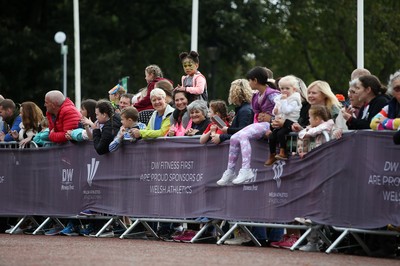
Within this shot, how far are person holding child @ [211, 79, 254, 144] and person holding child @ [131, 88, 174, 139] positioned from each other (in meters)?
1.48

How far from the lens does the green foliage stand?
165 feet

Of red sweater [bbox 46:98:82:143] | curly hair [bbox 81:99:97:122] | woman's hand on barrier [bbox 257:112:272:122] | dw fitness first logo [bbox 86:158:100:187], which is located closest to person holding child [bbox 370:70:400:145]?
woman's hand on barrier [bbox 257:112:272:122]

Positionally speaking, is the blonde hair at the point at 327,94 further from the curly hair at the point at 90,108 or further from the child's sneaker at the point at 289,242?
the curly hair at the point at 90,108

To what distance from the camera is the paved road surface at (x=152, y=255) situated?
42.6 feet

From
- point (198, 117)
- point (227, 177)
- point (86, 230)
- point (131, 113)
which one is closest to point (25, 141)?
point (86, 230)

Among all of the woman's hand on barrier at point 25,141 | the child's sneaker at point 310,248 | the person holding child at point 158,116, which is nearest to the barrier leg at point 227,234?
the child's sneaker at point 310,248

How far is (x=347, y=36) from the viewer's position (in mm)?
55000

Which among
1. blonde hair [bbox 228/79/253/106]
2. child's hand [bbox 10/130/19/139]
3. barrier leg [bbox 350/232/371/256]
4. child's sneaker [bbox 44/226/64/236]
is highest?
blonde hair [bbox 228/79/253/106]

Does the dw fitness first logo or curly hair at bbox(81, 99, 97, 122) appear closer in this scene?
the dw fitness first logo

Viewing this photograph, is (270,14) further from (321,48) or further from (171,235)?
(171,235)

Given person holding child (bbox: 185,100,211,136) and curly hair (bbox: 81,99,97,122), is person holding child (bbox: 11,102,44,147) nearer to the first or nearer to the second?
curly hair (bbox: 81,99,97,122)

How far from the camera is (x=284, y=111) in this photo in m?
15.5

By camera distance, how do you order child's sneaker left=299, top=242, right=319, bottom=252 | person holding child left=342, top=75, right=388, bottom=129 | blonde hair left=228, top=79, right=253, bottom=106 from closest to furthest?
person holding child left=342, top=75, right=388, bottom=129
child's sneaker left=299, top=242, right=319, bottom=252
blonde hair left=228, top=79, right=253, bottom=106

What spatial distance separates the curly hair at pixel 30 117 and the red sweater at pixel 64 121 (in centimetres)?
92
